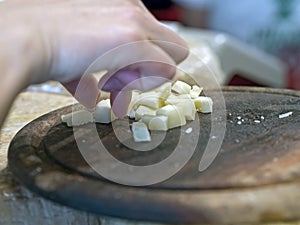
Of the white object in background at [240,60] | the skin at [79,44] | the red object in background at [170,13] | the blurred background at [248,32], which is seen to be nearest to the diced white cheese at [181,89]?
the skin at [79,44]

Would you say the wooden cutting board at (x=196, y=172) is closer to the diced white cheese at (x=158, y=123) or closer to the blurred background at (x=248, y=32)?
the diced white cheese at (x=158, y=123)

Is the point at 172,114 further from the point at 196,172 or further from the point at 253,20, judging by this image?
the point at 253,20

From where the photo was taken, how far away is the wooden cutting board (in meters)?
0.49

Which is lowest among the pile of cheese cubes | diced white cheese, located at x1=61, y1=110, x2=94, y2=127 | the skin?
diced white cheese, located at x1=61, y1=110, x2=94, y2=127

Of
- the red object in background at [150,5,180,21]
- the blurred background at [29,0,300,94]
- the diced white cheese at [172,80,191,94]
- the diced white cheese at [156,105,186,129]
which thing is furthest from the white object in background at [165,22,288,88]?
the diced white cheese at [156,105,186,129]

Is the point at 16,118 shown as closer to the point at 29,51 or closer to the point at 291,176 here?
the point at 29,51

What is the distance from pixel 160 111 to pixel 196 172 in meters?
0.15

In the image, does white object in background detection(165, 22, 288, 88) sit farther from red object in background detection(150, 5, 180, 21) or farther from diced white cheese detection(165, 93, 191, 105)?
diced white cheese detection(165, 93, 191, 105)

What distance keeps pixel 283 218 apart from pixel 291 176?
59 mm

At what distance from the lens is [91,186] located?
542 mm

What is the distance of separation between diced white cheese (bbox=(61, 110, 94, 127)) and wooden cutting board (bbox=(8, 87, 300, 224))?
14 millimetres

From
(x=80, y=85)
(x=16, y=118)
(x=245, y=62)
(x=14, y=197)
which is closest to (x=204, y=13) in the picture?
(x=245, y=62)

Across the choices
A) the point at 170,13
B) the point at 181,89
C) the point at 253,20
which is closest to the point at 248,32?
the point at 253,20

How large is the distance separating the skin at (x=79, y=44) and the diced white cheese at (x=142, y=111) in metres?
0.05
